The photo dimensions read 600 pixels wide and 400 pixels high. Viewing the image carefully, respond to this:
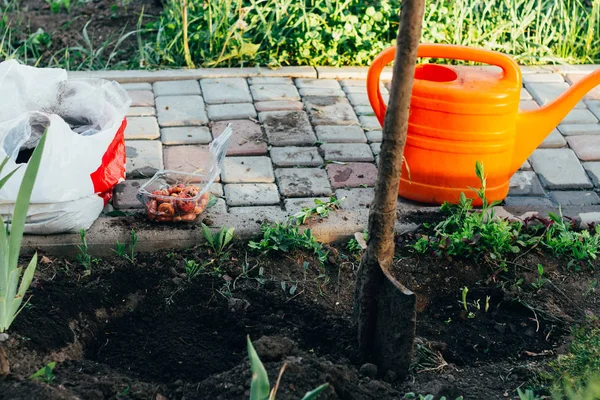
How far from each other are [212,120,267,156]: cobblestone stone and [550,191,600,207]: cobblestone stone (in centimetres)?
133

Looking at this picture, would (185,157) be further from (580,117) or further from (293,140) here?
(580,117)

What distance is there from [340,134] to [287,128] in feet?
0.86

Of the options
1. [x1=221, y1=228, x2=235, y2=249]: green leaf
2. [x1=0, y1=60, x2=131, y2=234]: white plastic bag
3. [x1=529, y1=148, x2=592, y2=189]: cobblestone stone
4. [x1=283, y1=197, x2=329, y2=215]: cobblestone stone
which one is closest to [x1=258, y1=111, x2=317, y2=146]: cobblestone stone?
[x1=283, y1=197, x2=329, y2=215]: cobblestone stone

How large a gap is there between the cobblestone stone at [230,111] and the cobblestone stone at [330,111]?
302 millimetres

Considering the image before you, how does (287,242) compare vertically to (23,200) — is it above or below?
below

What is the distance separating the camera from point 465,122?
3412 mm

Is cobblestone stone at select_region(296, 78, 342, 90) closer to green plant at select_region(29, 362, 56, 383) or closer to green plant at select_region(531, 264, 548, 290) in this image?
green plant at select_region(531, 264, 548, 290)

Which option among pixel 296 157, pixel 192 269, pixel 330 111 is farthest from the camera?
pixel 330 111

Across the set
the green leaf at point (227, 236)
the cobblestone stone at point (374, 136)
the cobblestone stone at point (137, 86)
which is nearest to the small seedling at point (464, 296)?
the green leaf at point (227, 236)

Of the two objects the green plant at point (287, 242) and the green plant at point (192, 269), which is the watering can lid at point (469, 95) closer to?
the green plant at point (287, 242)

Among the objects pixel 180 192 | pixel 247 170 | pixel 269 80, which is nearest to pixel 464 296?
pixel 180 192

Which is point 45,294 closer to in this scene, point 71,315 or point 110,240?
point 71,315

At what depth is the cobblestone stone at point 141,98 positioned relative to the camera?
4418 millimetres

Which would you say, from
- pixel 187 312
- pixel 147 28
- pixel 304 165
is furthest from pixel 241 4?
pixel 187 312
